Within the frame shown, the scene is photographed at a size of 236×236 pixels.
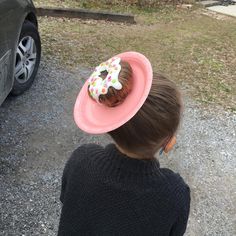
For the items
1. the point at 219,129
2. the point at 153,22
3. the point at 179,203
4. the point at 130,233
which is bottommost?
the point at 153,22

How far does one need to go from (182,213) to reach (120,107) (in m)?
0.43

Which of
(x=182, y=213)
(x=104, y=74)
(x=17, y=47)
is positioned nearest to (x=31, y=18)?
(x=17, y=47)

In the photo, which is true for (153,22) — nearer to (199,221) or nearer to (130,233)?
(199,221)

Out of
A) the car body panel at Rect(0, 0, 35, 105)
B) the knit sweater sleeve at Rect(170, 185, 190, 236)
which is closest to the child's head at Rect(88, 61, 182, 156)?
the knit sweater sleeve at Rect(170, 185, 190, 236)

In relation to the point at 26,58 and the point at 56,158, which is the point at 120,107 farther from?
the point at 26,58

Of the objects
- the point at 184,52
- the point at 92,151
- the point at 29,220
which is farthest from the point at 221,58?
the point at 92,151

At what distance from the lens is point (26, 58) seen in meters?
4.31

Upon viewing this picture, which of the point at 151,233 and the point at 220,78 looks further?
the point at 220,78

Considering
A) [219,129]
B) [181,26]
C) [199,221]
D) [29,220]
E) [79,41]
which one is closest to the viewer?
[29,220]

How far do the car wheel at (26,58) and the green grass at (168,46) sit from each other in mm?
746

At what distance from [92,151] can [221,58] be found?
4783mm

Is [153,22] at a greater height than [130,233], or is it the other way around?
[130,233]

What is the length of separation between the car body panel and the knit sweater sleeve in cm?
236

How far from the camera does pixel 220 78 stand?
5352mm
